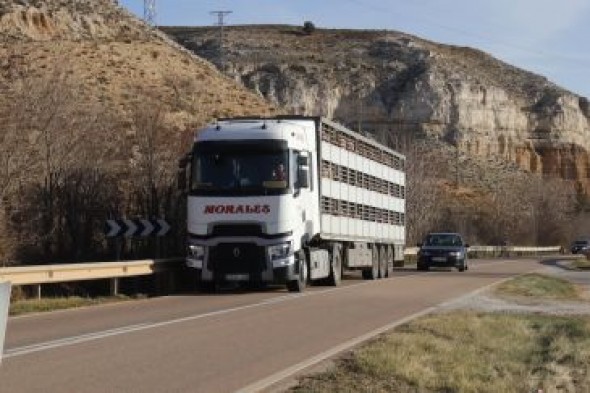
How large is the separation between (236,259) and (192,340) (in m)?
8.81

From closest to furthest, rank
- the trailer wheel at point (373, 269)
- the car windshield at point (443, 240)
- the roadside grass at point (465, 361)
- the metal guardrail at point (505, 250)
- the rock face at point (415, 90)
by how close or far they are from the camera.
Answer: the roadside grass at point (465, 361)
the trailer wheel at point (373, 269)
the car windshield at point (443, 240)
the metal guardrail at point (505, 250)
the rock face at point (415, 90)

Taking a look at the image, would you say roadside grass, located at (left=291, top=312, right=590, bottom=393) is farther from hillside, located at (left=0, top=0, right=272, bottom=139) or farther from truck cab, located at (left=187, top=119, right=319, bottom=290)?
hillside, located at (left=0, top=0, right=272, bottom=139)

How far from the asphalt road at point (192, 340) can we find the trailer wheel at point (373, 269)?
8.21m

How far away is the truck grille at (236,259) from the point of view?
869 inches

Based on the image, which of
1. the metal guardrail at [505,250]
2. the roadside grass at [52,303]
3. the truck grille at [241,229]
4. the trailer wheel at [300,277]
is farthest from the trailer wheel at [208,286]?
the metal guardrail at [505,250]

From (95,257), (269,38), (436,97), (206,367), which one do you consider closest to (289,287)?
(95,257)

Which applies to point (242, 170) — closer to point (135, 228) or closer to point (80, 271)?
point (135, 228)

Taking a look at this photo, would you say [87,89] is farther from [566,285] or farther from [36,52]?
[566,285]

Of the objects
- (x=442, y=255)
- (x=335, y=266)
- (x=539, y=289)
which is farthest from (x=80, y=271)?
(x=442, y=255)

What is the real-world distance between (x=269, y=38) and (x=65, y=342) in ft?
414

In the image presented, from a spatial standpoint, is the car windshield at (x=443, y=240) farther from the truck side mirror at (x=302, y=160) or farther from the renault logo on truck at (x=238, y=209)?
the renault logo on truck at (x=238, y=209)

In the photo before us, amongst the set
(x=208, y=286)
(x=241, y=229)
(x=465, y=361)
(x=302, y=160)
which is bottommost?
(x=465, y=361)

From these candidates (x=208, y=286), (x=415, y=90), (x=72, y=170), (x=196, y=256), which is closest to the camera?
(x=196, y=256)

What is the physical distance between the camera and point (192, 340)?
13312 mm
